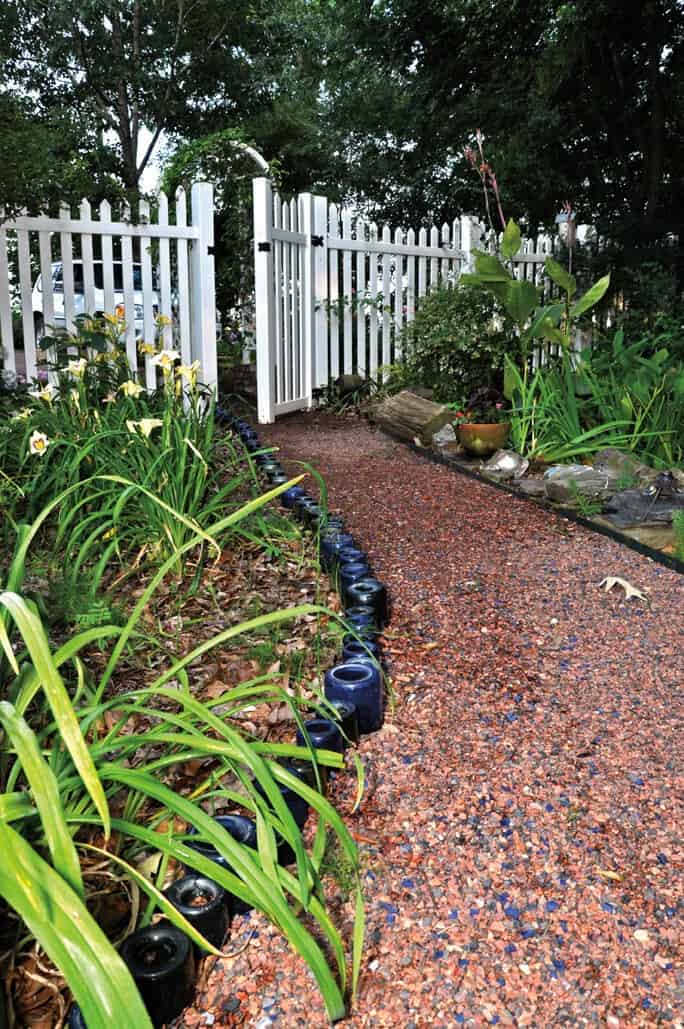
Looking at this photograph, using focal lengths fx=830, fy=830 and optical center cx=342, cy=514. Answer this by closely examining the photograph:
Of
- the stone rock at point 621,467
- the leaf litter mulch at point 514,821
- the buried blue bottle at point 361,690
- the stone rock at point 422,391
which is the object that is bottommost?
the leaf litter mulch at point 514,821

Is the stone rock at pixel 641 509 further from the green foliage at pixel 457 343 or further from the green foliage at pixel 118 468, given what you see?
the green foliage at pixel 457 343

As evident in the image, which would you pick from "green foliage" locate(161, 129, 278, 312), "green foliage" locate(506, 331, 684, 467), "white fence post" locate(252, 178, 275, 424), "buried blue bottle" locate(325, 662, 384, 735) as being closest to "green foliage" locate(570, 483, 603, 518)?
"green foliage" locate(506, 331, 684, 467)

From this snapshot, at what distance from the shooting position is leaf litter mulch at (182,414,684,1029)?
1.17 meters

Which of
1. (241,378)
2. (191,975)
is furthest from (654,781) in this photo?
(241,378)

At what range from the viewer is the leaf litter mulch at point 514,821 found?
117 centimetres

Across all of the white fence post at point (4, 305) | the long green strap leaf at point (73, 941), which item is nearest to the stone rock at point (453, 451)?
the white fence post at point (4, 305)

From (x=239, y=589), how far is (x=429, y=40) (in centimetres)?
968

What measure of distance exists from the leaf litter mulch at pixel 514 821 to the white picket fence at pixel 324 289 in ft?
12.9

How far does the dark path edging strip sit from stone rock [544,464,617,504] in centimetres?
7

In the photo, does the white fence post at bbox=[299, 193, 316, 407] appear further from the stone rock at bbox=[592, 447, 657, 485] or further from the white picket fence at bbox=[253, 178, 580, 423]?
the stone rock at bbox=[592, 447, 657, 485]

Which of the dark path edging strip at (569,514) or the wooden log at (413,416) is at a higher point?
the wooden log at (413,416)

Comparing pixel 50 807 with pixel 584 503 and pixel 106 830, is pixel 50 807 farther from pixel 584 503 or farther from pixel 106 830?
pixel 584 503

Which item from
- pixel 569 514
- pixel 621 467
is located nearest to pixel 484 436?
pixel 621 467

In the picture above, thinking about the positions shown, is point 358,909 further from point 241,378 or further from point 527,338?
point 241,378
